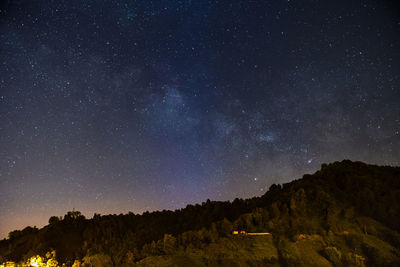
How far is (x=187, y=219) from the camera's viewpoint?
4478 cm

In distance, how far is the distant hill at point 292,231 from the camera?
29141 mm

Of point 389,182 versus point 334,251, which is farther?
point 389,182

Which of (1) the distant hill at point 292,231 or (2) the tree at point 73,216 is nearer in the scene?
(1) the distant hill at point 292,231

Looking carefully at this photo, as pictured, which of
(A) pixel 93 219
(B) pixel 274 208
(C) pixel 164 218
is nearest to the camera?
(B) pixel 274 208

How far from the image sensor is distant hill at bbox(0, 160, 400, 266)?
29141mm

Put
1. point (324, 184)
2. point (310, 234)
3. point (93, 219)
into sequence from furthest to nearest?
point (93, 219), point (324, 184), point (310, 234)

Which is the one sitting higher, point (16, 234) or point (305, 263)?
point (16, 234)

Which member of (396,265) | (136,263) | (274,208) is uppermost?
(274,208)

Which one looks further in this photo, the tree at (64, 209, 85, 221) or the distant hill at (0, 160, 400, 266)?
the tree at (64, 209, 85, 221)

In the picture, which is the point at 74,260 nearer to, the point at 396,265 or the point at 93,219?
the point at 93,219

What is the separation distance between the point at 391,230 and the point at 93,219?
41.9 meters

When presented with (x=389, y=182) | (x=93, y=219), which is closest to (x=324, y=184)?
(x=389, y=182)

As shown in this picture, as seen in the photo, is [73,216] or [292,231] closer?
[292,231]

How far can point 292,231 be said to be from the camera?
104 feet
